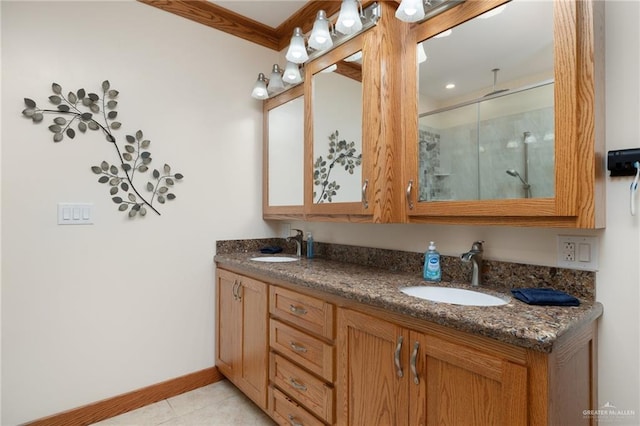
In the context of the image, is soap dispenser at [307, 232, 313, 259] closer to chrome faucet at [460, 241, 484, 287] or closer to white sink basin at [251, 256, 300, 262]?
white sink basin at [251, 256, 300, 262]

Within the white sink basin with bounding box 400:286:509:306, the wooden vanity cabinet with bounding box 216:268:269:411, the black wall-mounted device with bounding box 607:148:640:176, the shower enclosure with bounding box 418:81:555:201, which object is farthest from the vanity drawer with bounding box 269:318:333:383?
the black wall-mounted device with bounding box 607:148:640:176

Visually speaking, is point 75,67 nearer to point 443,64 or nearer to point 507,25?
point 443,64

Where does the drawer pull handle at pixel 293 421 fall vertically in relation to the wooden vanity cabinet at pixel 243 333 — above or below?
below

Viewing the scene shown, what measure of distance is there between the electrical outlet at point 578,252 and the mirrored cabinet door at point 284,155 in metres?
1.36

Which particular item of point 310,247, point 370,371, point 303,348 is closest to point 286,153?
point 310,247

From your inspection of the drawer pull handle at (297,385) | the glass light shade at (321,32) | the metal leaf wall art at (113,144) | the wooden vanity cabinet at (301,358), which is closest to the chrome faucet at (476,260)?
the wooden vanity cabinet at (301,358)

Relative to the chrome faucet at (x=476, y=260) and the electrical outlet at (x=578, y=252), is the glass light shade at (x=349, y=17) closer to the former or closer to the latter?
the chrome faucet at (x=476, y=260)

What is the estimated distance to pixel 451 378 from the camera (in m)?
0.98

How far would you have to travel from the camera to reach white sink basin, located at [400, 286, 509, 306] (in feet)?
4.17

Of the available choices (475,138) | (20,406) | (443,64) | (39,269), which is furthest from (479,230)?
(20,406)

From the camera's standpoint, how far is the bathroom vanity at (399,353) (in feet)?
2.82

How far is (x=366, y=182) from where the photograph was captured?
1567 millimetres

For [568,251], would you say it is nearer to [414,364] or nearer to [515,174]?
[515,174]

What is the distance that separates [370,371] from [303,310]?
423 mm
